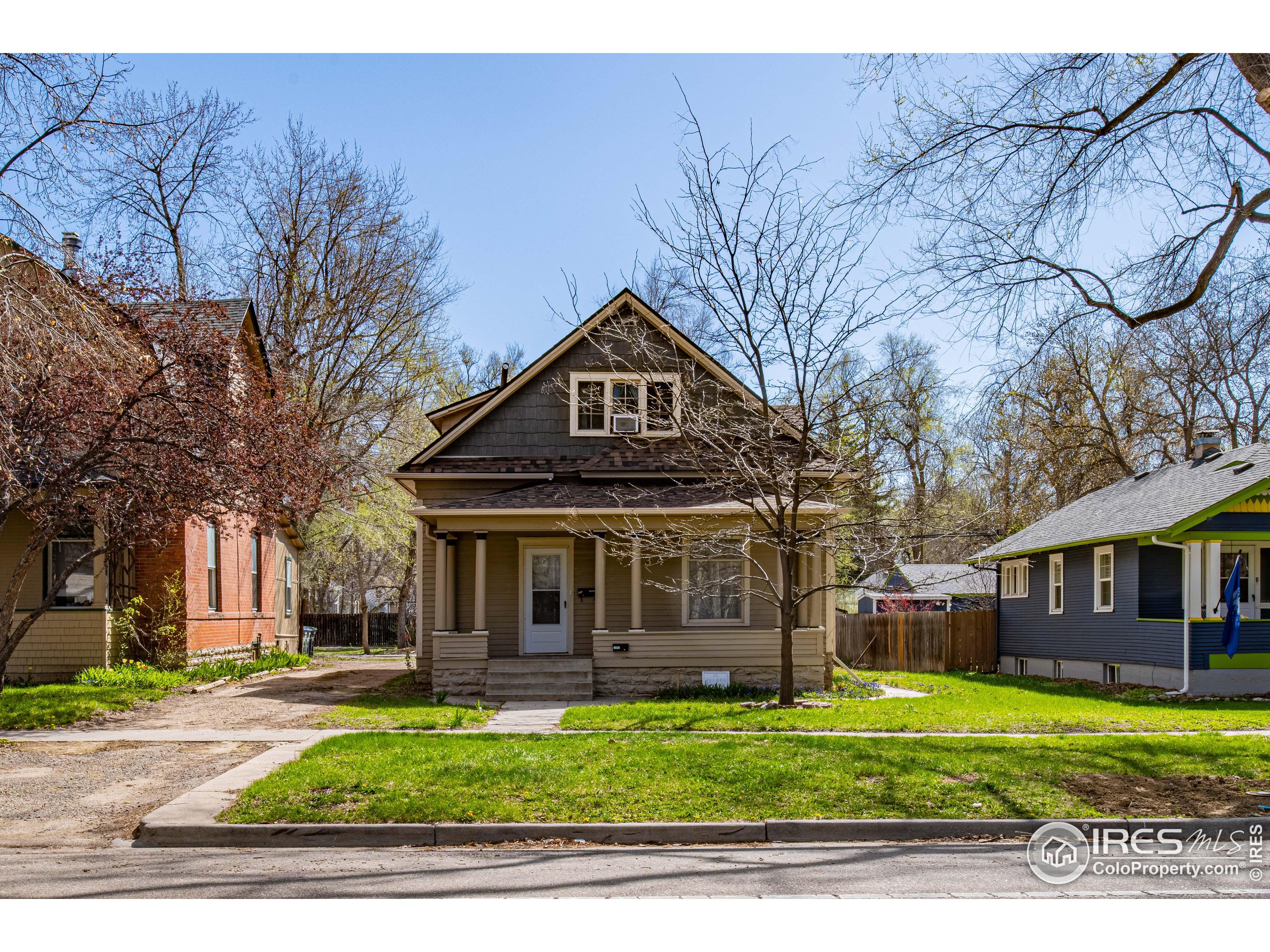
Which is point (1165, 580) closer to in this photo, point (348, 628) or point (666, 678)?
point (666, 678)

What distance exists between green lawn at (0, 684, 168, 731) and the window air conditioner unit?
9.77 metres

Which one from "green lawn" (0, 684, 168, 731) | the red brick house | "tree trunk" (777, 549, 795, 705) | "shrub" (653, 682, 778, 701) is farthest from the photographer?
the red brick house

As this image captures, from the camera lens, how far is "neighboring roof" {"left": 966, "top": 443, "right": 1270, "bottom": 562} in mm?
19500

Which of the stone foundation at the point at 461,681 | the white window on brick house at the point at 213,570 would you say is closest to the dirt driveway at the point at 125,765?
the stone foundation at the point at 461,681

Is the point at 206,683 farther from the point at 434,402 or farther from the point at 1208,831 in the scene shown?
the point at 434,402

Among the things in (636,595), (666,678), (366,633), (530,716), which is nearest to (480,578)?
(636,595)

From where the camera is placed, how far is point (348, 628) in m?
44.7

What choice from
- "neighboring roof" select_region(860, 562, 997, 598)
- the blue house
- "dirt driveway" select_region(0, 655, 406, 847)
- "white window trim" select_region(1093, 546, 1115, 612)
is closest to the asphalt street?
"dirt driveway" select_region(0, 655, 406, 847)

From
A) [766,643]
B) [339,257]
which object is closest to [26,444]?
[766,643]

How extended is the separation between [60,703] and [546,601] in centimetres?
843

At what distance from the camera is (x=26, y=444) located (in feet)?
37.6

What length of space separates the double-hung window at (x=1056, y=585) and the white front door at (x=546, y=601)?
1347cm

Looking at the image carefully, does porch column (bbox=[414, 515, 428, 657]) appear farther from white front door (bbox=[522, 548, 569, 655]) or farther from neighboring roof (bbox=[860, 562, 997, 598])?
neighboring roof (bbox=[860, 562, 997, 598])

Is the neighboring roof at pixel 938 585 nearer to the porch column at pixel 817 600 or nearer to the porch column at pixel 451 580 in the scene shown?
the porch column at pixel 817 600
